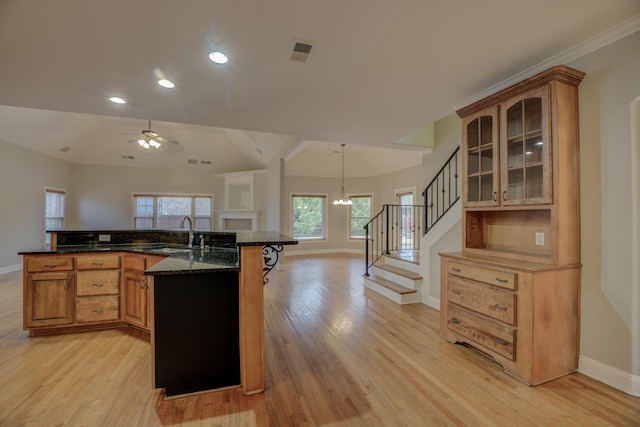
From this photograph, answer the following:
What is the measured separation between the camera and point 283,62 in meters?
2.25

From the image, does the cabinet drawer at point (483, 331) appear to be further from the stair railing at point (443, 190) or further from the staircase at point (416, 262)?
the stair railing at point (443, 190)

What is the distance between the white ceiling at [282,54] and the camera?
1.70 metres

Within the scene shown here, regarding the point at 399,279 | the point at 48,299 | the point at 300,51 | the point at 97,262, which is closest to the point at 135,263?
the point at 97,262

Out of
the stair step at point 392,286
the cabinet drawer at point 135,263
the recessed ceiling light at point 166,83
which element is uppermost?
the recessed ceiling light at point 166,83

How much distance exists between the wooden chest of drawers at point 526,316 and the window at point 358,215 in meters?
6.75

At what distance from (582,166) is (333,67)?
2215 mm

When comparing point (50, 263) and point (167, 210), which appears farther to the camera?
point (167, 210)

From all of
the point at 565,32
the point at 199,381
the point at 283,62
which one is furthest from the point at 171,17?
the point at 565,32

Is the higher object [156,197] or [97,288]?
[156,197]

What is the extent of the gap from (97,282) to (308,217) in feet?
21.8

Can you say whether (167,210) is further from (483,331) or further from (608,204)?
(608,204)

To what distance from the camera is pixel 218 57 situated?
2.18 meters

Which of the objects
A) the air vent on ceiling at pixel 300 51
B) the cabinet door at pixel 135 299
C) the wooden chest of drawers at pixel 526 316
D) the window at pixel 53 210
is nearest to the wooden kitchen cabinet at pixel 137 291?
the cabinet door at pixel 135 299

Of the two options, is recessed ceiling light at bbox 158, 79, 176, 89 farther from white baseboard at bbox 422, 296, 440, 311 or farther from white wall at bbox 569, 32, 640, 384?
white baseboard at bbox 422, 296, 440, 311
